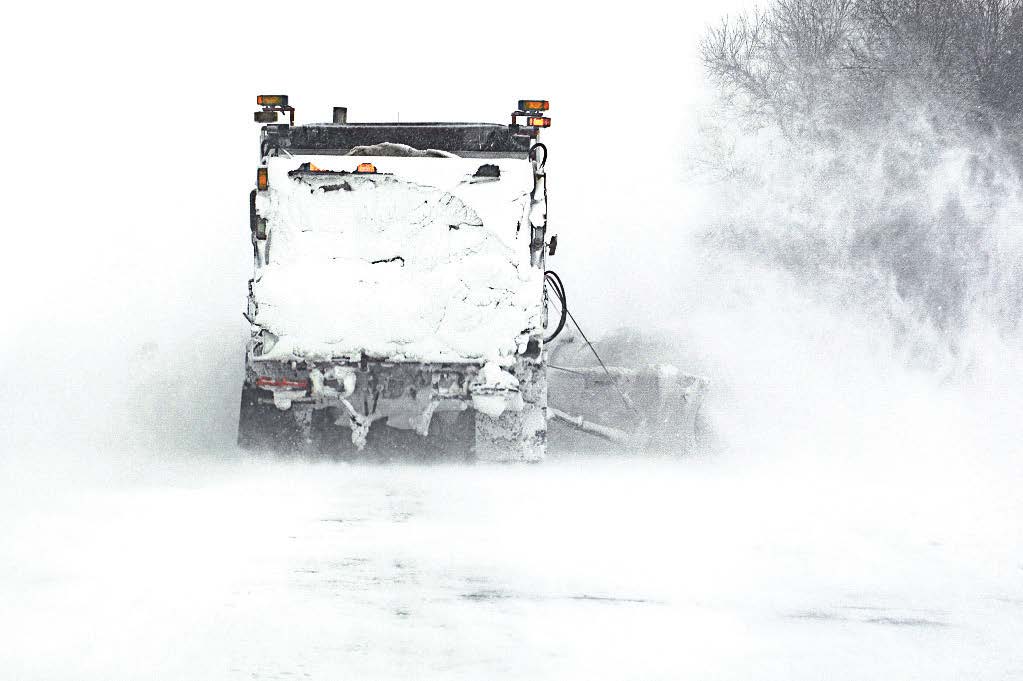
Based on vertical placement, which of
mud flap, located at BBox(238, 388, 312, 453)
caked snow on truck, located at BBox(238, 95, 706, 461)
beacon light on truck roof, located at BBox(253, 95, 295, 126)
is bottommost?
mud flap, located at BBox(238, 388, 312, 453)

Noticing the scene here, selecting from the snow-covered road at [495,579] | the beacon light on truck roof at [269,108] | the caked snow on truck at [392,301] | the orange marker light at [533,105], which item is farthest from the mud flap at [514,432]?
the beacon light on truck roof at [269,108]

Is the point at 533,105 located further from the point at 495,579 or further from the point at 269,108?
the point at 495,579

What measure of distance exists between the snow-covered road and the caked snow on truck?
1.92 ft

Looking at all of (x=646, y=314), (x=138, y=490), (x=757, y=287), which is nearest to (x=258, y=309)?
(x=138, y=490)

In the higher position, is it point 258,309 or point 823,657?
point 258,309

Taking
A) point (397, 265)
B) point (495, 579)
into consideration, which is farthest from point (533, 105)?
point (495, 579)

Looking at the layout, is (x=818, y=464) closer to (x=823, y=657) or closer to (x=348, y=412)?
(x=348, y=412)

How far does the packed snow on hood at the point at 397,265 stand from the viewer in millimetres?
11195

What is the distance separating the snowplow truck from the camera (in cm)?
1120

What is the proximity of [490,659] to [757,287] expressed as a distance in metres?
15.9

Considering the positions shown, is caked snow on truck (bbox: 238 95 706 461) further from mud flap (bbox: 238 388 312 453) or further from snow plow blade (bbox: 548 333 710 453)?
snow plow blade (bbox: 548 333 710 453)

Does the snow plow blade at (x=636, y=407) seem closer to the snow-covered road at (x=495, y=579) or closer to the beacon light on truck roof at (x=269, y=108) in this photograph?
the snow-covered road at (x=495, y=579)

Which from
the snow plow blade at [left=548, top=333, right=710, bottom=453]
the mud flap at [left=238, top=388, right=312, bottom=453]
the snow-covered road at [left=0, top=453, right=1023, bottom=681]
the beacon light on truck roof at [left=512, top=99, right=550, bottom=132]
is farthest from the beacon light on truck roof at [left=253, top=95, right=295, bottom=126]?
the snow plow blade at [left=548, top=333, right=710, bottom=453]

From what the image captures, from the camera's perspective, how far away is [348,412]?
11.3m
